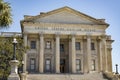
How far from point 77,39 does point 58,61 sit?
607cm

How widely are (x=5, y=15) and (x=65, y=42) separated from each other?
35.3 m

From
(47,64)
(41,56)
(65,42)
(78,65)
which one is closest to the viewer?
(41,56)

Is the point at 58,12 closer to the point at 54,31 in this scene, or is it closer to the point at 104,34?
the point at 54,31

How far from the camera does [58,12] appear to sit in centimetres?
5944

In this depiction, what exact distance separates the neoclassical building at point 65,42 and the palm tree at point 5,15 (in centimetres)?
3031

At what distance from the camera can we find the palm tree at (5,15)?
26.1 meters

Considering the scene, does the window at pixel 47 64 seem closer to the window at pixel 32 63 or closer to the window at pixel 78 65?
the window at pixel 32 63

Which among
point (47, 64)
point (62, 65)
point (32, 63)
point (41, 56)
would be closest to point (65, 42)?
point (62, 65)

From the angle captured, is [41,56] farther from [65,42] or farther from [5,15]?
[5,15]

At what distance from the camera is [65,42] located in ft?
201

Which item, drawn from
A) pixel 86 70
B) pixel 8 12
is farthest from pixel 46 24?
pixel 8 12

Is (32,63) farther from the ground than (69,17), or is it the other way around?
(69,17)

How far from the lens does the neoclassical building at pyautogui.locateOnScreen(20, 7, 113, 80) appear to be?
57.8 m

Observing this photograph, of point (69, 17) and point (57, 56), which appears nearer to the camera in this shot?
point (57, 56)
